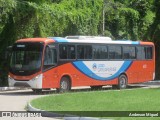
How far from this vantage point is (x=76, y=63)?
1025 inches

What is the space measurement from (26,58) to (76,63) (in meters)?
3.14

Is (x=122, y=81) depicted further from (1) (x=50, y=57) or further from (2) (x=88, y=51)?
(1) (x=50, y=57)

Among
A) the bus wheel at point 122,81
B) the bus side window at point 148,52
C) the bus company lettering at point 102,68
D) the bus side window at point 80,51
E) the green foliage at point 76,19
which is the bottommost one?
the bus wheel at point 122,81

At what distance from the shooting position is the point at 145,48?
31609mm

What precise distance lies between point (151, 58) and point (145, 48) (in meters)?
1.11

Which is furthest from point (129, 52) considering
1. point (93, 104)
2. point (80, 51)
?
point (93, 104)

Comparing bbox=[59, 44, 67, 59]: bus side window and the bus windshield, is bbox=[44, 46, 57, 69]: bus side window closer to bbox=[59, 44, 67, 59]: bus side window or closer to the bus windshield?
the bus windshield

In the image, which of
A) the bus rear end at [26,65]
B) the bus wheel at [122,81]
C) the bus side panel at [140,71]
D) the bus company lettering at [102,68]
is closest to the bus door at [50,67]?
the bus rear end at [26,65]

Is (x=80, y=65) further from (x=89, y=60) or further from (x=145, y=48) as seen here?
(x=145, y=48)

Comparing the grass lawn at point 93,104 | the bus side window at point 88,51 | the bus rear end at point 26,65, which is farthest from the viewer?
the bus side window at point 88,51

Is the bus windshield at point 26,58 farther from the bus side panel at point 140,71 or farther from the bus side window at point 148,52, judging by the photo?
the bus side window at point 148,52

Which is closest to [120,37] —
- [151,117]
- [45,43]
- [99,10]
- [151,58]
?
[99,10]

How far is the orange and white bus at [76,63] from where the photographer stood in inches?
950

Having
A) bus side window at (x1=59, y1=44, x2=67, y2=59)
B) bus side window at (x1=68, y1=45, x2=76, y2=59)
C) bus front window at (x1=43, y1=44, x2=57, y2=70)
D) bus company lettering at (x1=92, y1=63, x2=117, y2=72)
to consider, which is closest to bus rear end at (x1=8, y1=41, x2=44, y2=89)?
bus front window at (x1=43, y1=44, x2=57, y2=70)
